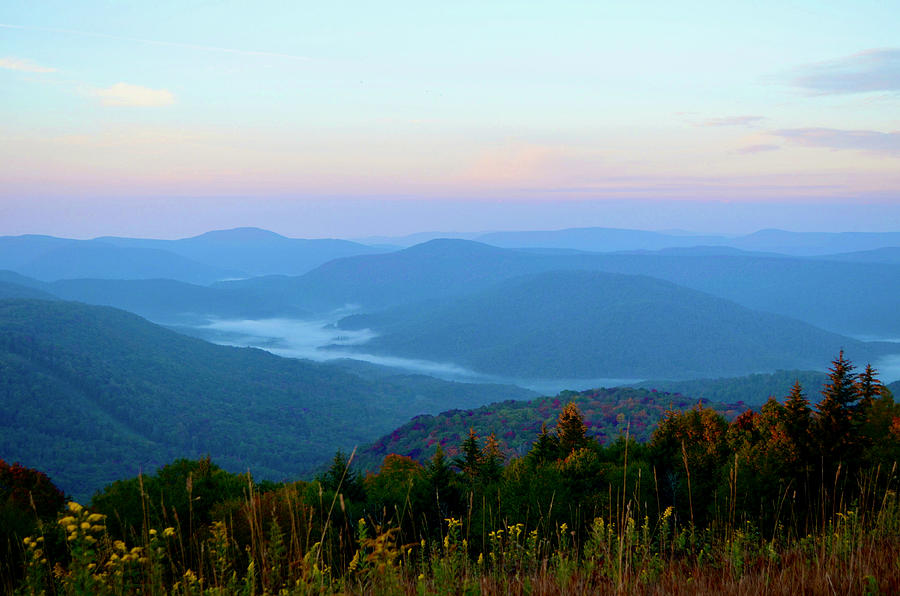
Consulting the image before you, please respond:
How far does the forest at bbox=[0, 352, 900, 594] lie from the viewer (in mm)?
5324

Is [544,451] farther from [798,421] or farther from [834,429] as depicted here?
[834,429]

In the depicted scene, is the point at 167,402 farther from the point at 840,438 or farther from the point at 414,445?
the point at 840,438

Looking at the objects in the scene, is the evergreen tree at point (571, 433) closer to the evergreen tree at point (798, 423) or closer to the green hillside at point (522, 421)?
the evergreen tree at point (798, 423)

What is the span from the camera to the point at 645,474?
28.6 metres

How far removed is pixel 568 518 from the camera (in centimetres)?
2553

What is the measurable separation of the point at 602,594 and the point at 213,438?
644ft

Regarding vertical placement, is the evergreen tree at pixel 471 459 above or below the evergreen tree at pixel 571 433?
below

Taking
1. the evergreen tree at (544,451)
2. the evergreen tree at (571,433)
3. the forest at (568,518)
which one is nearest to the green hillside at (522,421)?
the evergreen tree at (571,433)

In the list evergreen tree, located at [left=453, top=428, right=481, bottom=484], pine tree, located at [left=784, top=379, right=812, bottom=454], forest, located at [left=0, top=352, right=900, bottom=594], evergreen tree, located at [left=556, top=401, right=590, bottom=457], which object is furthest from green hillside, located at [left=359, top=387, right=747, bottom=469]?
pine tree, located at [left=784, top=379, right=812, bottom=454]

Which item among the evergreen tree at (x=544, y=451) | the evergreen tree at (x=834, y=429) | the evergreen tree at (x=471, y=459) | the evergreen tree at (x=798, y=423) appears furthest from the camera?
the evergreen tree at (x=471, y=459)

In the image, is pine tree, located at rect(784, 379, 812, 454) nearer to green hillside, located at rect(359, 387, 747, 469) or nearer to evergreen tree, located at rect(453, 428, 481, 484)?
evergreen tree, located at rect(453, 428, 481, 484)

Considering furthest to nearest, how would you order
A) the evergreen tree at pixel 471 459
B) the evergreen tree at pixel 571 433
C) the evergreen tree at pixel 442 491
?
the evergreen tree at pixel 471 459 → the evergreen tree at pixel 571 433 → the evergreen tree at pixel 442 491

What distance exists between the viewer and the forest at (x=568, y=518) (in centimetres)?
532

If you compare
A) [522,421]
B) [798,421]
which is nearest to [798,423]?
[798,421]
